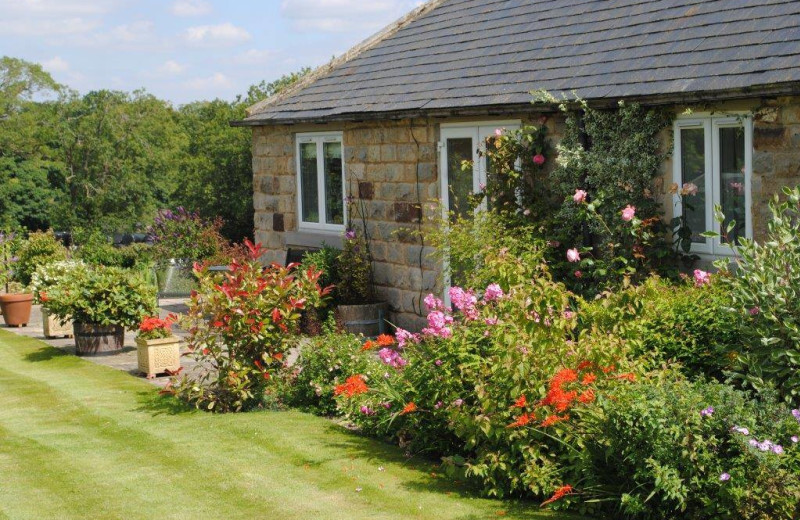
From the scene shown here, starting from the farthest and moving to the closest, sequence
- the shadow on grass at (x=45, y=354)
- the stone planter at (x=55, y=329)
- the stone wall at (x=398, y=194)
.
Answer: the stone planter at (x=55, y=329) → the stone wall at (x=398, y=194) → the shadow on grass at (x=45, y=354)

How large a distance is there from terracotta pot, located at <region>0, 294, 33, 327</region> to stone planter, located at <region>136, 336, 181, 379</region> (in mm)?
6276

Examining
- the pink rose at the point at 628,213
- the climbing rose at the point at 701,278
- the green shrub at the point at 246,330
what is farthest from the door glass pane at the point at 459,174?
the climbing rose at the point at 701,278

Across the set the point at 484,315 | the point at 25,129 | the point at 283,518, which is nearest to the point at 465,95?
the point at 484,315

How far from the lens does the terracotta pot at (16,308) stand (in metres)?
17.6

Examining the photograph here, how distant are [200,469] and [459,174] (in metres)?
6.89

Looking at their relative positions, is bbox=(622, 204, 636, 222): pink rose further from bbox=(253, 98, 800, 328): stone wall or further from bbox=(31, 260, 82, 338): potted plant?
bbox=(31, 260, 82, 338): potted plant

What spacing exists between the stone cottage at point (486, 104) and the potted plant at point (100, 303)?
3710 mm

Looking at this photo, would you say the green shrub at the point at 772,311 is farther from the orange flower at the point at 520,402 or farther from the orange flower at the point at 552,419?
the orange flower at the point at 520,402

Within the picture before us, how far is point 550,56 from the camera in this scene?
43.0ft

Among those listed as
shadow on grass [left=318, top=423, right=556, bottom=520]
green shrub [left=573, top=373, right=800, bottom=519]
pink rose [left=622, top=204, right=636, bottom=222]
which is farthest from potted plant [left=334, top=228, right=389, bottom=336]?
green shrub [left=573, top=373, right=800, bottom=519]

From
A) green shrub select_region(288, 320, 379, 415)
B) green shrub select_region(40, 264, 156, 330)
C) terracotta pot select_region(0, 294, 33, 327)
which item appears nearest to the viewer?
green shrub select_region(288, 320, 379, 415)

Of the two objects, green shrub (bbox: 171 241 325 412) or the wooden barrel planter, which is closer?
green shrub (bbox: 171 241 325 412)

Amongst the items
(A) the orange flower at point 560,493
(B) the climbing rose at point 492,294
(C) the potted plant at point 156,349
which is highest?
(B) the climbing rose at point 492,294

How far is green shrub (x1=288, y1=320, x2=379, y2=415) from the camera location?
9.78m
